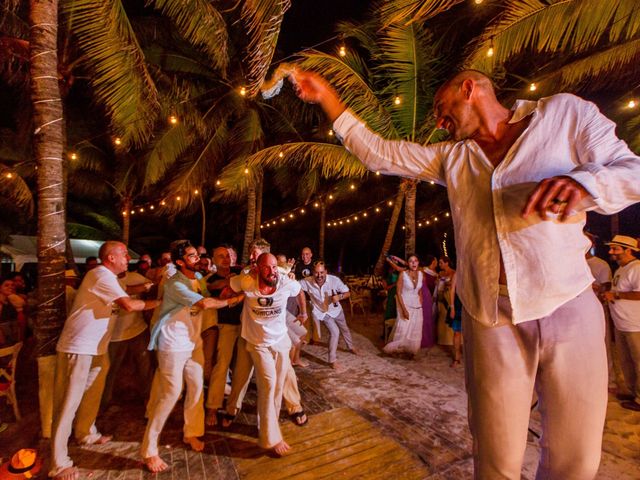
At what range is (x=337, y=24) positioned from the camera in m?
9.64

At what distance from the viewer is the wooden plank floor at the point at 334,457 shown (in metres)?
3.40

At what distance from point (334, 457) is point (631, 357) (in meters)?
4.51

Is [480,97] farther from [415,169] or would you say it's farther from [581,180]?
[581,180]

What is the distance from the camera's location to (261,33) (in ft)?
11.6

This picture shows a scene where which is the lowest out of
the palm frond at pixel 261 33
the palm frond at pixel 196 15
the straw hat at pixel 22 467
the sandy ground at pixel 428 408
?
the sandy ground at pixel 428 408

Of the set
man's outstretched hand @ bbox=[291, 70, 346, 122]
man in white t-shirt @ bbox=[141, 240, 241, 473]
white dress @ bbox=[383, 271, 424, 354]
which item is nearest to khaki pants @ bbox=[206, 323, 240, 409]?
man in white t-shirt @ bbox=[141, 240, 241, 473]

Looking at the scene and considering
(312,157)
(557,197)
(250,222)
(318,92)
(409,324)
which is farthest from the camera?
(250,222)

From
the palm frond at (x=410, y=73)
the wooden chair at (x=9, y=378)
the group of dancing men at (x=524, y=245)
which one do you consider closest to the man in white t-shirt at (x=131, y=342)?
the wooden chair at (x=9, y=378)

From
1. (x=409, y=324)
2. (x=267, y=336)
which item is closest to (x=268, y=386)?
(x=267, y=336)

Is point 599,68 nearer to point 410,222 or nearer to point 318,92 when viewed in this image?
point 410,222

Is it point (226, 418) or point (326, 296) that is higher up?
point (326, 296)

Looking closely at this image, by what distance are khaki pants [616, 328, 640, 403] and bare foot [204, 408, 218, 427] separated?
5.67m

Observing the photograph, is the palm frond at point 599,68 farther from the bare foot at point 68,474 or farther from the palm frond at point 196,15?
the bare foot at point 68,474

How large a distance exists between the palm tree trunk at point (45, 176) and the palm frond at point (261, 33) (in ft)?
8.28
